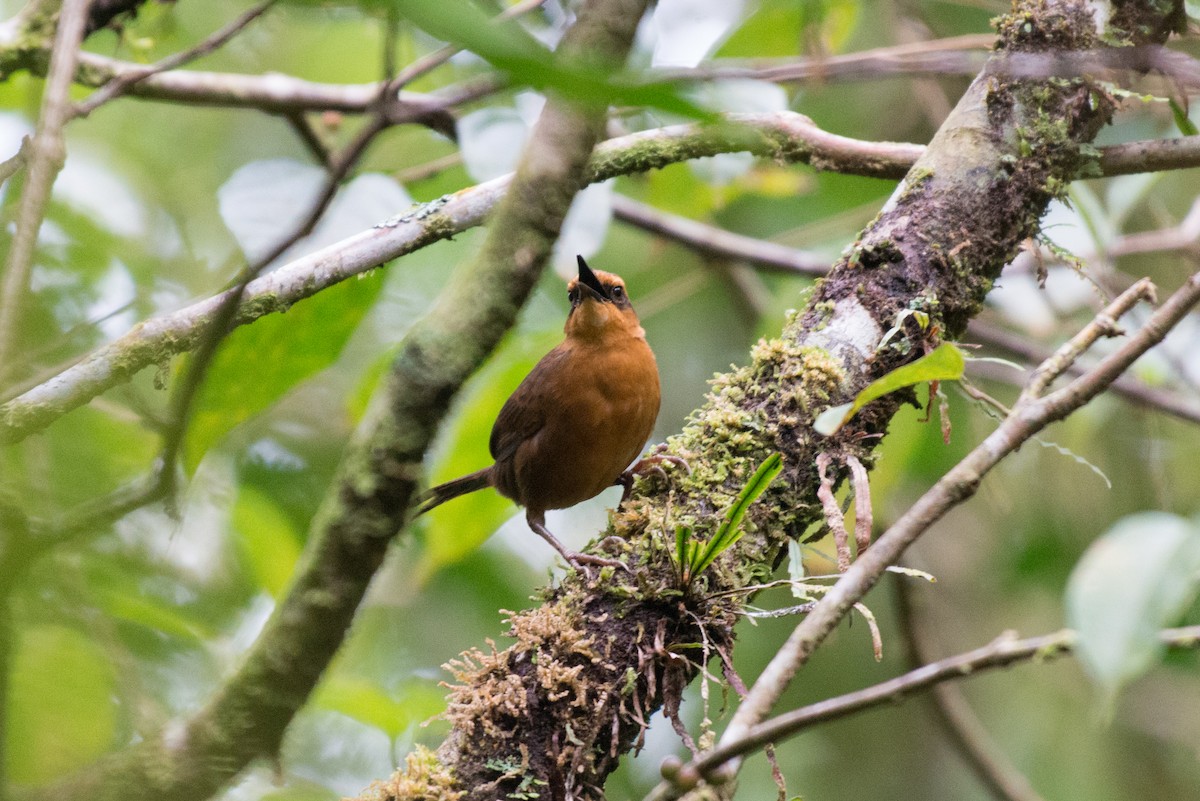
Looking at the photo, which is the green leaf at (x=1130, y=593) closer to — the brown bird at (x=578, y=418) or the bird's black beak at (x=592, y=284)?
the brown bird at (x=578, y=418)

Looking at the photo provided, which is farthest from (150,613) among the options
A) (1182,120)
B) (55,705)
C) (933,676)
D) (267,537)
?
(1182,120)

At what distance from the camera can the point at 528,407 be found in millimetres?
3768

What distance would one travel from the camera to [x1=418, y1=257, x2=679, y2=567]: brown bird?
3580 mm

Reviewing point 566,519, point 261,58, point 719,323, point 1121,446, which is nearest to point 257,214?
point 566,519

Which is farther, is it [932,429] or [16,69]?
[932,429]

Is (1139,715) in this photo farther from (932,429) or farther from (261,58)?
(261,58)

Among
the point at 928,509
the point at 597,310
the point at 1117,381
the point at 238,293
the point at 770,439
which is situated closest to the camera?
the point at 238,293

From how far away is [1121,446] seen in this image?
5.76m

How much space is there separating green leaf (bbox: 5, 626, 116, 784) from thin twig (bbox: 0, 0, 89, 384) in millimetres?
352

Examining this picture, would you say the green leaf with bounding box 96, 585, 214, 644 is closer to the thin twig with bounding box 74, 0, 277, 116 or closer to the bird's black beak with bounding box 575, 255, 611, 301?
the thin twig with bounding box 74, 0, 277, 116

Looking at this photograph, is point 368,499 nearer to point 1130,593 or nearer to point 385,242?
point 1130,593

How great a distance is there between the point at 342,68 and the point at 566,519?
8.71 feet

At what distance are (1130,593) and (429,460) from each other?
90 centimetres

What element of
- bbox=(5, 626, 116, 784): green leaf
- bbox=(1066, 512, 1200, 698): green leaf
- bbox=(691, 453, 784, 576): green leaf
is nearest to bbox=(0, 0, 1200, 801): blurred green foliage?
bbox=(5, 626, 116, 784): green leaf
